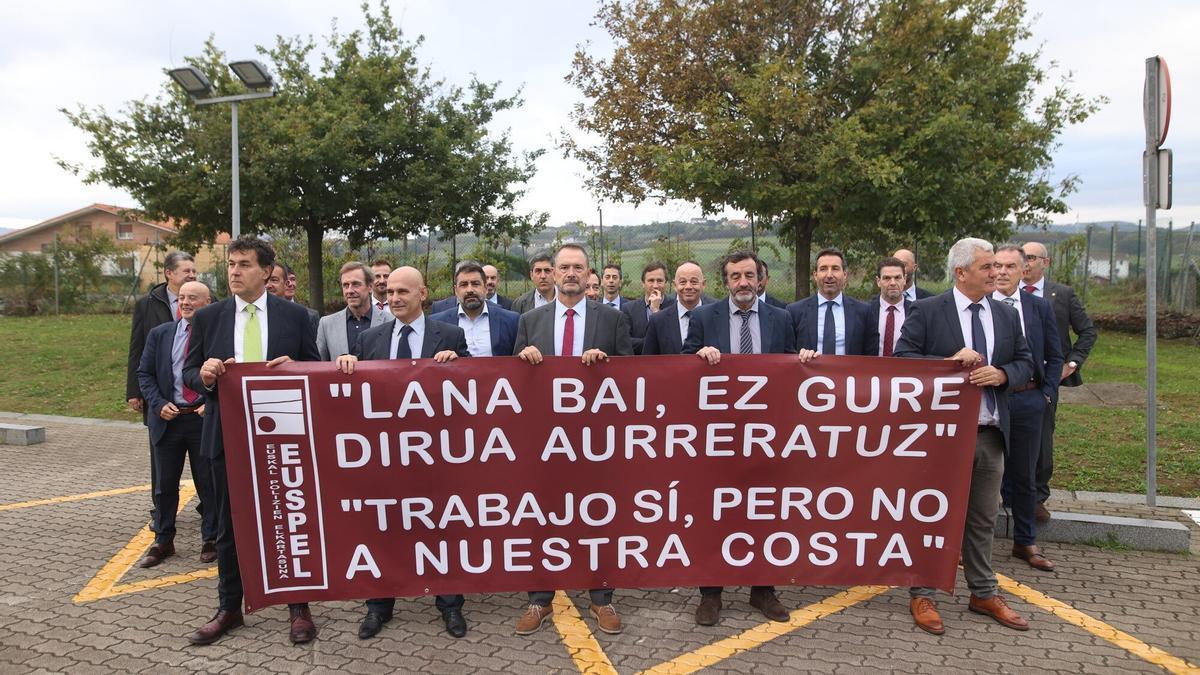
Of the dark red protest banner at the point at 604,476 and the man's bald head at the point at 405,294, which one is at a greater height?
the man's bald head at the point at 405,294

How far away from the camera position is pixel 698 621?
4.34 m

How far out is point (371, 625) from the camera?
4.23 m

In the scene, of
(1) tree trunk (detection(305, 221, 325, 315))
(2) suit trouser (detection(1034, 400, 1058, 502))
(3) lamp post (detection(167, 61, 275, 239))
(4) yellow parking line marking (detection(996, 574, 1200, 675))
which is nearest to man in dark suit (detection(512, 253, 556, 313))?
(2) suit trouser (detection(1034, 400, 1058, 502))

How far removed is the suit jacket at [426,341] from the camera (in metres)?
4.49

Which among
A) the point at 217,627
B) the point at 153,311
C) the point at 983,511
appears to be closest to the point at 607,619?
the point at 217,627

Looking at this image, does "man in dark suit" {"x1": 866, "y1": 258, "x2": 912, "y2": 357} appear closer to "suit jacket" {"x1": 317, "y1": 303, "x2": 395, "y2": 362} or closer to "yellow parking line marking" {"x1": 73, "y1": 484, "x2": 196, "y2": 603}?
"suit jacket" {"x1": 317, "y1": 303, "x2": 395, "y2": 362}

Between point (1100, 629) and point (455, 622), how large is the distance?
342 cm

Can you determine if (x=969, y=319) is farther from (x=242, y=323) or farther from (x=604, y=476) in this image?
(x=242, y=323)

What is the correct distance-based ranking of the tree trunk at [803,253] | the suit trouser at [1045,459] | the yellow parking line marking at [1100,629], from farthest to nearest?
1. the tree trunk at [803,253]
2. the suit trouser at [1045,459]
3. the yellow parking line marking at [1100,629]

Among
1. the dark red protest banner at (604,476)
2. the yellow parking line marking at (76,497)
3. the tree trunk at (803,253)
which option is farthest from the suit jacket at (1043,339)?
the tree trunk at (803,253)

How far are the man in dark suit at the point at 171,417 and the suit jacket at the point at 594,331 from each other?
2.37 m

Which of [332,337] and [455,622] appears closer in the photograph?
[455,622]

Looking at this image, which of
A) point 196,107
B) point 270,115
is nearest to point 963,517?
point 270,115

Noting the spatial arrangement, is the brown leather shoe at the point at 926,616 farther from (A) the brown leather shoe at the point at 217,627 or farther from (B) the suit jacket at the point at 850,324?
(A) the brown leather shoe at the point at 217,627
